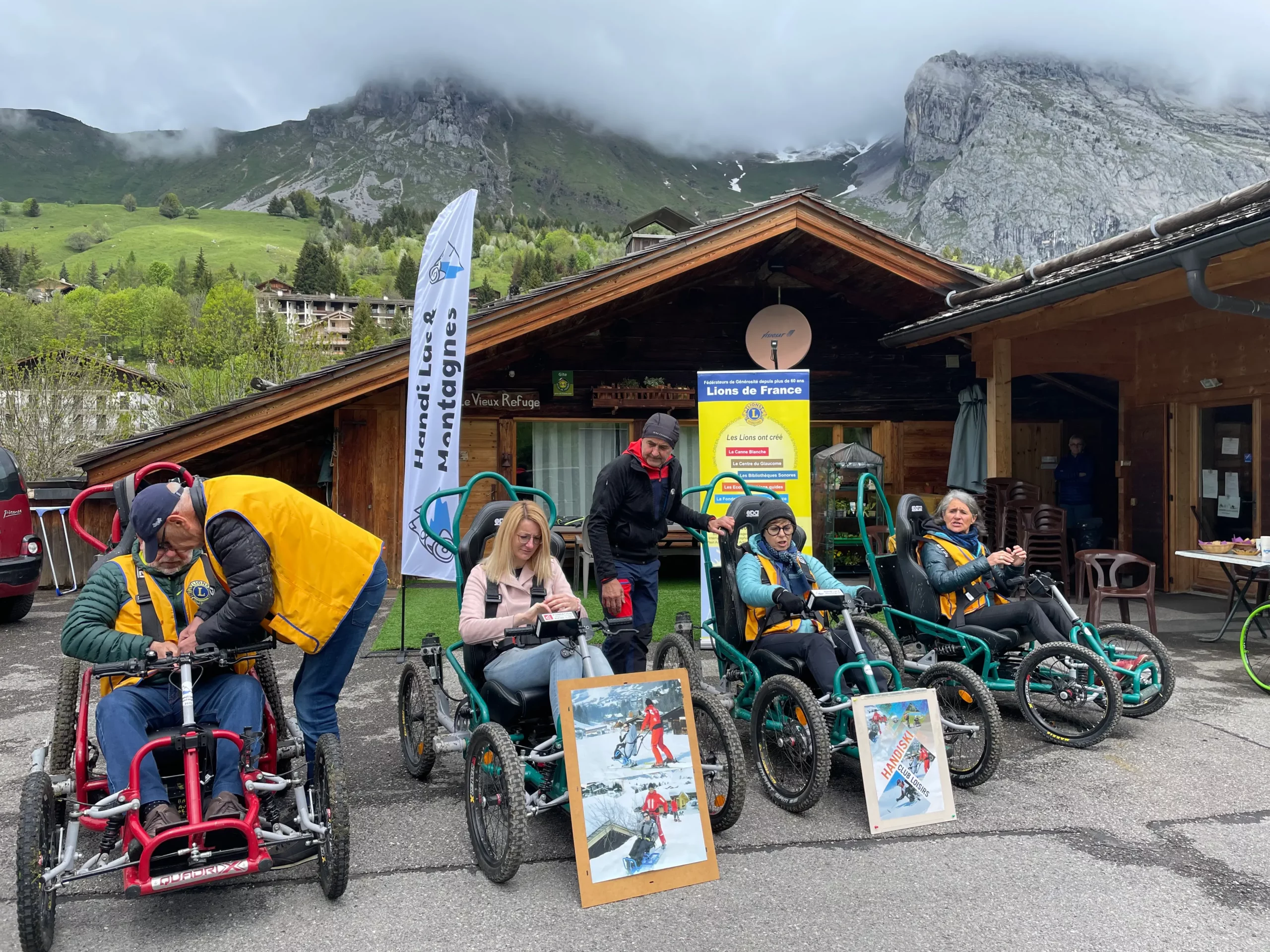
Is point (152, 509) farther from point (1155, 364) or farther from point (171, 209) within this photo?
point (171, 209)

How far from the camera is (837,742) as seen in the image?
384 centimetres

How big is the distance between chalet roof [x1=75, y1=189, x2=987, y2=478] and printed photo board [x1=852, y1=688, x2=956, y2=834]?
18.9ft

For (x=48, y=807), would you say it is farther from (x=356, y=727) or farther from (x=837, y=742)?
(x=837, y=742)

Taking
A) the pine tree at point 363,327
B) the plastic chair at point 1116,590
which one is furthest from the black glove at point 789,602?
the pine tree at point 363,327

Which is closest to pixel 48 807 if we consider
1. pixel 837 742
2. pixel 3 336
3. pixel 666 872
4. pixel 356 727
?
pixel 666 872

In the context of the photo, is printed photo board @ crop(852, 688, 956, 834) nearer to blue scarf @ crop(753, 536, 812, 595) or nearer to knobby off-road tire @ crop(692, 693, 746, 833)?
knobby off-road tire @ crop(692, 693, 746, 833)

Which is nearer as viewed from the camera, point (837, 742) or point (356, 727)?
point (837, 742)

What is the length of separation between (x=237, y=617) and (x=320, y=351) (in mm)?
47824

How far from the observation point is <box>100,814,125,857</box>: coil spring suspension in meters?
2.71

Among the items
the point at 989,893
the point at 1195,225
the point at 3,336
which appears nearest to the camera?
the point at 989,893

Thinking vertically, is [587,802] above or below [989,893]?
above

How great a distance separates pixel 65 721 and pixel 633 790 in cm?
221

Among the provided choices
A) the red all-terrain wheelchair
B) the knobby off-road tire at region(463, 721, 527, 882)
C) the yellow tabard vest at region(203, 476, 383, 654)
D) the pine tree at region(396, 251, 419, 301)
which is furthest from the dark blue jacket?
the pine tree at region(396, 251, 419, 301)

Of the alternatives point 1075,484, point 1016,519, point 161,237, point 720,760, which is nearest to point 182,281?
point 161,237
